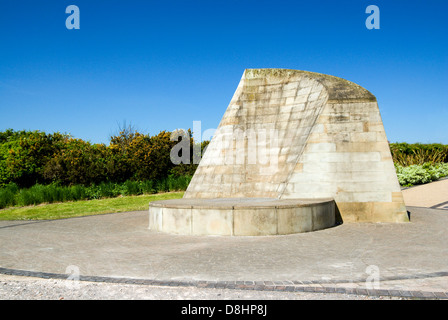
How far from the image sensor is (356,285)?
509 cm

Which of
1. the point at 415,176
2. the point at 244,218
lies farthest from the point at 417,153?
the point at 244,218

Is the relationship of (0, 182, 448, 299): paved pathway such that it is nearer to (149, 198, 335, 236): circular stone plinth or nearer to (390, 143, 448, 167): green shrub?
(149, 198, 335, 236): circular stone plinth

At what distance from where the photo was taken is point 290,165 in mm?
12547

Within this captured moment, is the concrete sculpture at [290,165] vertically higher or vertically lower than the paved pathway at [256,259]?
higher

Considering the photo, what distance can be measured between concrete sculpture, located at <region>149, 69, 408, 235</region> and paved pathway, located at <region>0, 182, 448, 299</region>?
595mm

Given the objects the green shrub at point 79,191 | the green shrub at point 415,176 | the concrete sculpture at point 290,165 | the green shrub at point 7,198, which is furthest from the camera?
the green shrub at point 415,176

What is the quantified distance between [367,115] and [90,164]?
802 inches

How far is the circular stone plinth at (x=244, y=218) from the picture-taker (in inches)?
368

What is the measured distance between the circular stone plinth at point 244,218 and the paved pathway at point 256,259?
34 centimetres

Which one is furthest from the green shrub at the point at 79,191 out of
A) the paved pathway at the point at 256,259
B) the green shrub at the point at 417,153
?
the green shrub at the point at 417,153

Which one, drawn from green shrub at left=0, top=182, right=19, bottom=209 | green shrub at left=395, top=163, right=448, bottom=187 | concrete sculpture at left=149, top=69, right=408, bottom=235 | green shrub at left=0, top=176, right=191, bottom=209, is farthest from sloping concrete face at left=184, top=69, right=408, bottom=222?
green shrub at left=395, top=163, right=448, bottom=187

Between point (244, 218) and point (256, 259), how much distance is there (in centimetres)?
255

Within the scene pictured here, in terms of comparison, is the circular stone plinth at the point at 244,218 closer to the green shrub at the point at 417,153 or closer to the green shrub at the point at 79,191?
the green shrub at the point at 79,191

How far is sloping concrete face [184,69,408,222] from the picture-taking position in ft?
37.4
